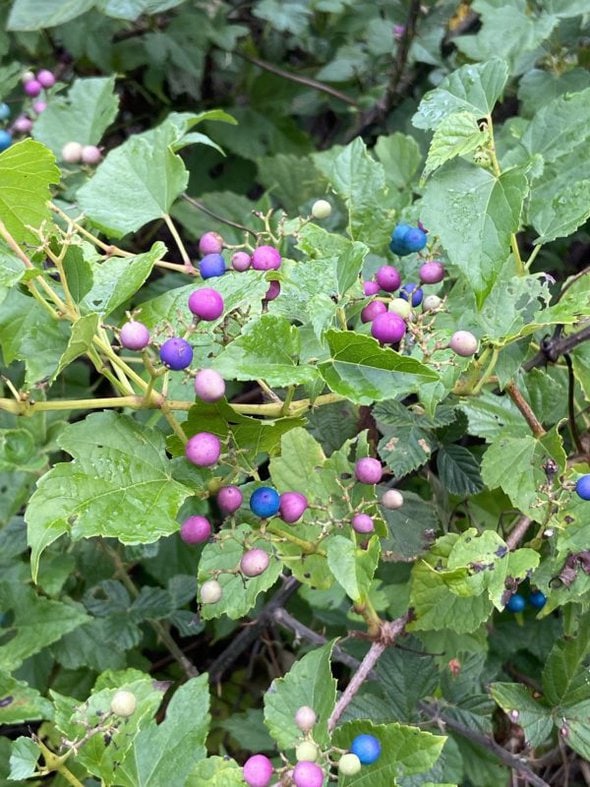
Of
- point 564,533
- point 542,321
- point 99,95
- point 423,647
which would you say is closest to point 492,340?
point 542,321

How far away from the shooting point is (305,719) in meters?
0.75

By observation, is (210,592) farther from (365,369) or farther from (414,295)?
(414,295)

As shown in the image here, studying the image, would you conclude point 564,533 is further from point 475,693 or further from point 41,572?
point 41,572

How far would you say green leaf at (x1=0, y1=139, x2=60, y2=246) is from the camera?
71cm

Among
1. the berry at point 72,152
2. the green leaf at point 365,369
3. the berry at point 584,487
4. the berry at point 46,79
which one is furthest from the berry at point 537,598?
the berry at point 46,79

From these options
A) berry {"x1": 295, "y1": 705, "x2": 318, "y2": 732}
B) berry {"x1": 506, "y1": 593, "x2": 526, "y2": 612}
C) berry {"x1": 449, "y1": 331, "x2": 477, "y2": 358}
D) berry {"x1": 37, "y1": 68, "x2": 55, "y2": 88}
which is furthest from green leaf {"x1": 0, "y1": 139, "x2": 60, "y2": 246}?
berry {"x1": 37, "y1": 68, "x2": 55, "y2": 88}

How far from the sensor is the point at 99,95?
131 cm

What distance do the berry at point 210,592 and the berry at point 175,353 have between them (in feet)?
0.72

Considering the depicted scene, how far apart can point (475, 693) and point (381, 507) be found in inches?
13.3

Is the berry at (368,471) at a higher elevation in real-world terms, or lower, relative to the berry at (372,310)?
lower

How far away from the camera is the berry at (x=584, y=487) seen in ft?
2.60

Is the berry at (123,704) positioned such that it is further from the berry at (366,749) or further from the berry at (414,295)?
the berry at (414,295)

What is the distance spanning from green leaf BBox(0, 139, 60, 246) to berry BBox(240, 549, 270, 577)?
1.14ft

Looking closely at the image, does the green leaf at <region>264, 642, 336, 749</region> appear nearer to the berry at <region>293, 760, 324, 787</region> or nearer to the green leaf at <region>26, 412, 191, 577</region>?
the berry at <region>293, 760, 324, 787</region>
